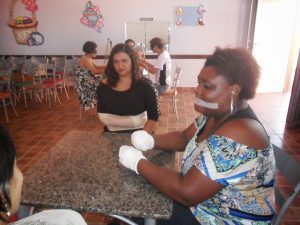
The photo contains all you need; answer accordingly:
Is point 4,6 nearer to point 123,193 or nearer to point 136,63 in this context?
point 136,63

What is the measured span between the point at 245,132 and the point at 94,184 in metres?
0.60

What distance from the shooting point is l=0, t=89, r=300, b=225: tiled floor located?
2912mm

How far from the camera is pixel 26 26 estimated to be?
604 cm

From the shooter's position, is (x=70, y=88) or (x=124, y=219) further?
(x=70, y=88)

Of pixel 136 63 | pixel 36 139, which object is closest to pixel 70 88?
pixel 36 139

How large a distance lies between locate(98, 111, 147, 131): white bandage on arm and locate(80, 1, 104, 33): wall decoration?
456cm

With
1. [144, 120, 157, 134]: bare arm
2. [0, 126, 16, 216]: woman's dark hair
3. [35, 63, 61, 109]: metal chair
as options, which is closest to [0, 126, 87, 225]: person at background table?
[0, 126, 16, 216]: woman's dark hair

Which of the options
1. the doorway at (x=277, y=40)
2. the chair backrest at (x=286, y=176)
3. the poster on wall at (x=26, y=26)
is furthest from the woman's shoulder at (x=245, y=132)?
the poster on wall at (x=26, y=26)

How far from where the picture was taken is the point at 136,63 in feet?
6.38

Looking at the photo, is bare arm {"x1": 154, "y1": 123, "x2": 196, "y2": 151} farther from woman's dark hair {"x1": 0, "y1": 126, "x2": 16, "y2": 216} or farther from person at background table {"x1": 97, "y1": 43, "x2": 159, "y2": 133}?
woman's dark hair {"x1": 0, "y1": 126, "x2": 16, "y2": 216}

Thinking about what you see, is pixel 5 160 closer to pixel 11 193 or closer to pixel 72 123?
pixel 11 193

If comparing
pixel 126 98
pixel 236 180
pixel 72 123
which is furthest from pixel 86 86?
pixel 236 180

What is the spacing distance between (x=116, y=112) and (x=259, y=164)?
1.15 m

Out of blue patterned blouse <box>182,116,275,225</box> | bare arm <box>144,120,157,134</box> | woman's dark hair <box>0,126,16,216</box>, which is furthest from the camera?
bare arm <box>144,120,157,134</box>
